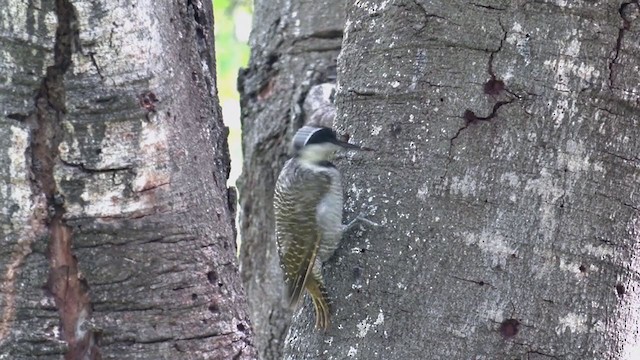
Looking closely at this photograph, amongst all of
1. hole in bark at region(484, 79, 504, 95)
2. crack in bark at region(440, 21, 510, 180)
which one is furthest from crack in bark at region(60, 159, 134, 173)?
hole in bark at region(484, 79, 504, 95)

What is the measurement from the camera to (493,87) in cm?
273

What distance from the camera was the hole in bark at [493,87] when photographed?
8.92 ft

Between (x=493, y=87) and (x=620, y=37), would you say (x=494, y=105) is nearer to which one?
(x=493, y=87)

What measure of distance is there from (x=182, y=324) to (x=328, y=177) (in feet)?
4.06

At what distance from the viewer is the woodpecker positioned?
310 centimetres

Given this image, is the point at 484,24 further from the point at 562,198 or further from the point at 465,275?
the point at 465,275

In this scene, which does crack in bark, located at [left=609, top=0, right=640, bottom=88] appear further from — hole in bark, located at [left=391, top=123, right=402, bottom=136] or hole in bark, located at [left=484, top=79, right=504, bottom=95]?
hole in bark, located at [left=391, top=123, right=402, bottom=136]

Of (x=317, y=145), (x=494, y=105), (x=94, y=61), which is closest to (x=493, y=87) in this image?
(x=494, y=105)

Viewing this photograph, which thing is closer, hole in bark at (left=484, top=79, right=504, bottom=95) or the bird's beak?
hole in bark at (left=484, top=79, right=504, bottom=95)

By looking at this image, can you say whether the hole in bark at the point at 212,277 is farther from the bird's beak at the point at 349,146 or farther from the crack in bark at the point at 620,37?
the crack in bark at the point at 620,37

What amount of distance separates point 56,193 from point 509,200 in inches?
47.5

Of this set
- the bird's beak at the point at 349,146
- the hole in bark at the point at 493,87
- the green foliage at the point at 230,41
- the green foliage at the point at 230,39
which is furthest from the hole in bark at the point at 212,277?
the green foliage at the point at 230,39

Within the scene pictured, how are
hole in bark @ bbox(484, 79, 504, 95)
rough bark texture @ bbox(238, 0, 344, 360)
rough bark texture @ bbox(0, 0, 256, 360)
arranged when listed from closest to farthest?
rough bark texture @ bbox(0, 0, 256, 360) → hole in bark @ bbox(484, 79, 504, 95) → rough bark texture @ bbox(238, 0, 344, 360)

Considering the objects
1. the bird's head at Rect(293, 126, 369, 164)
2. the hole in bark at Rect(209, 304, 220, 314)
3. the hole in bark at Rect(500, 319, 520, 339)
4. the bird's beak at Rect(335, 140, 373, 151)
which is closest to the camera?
the hole in bark at Rect(209, 304, 220, 314)
